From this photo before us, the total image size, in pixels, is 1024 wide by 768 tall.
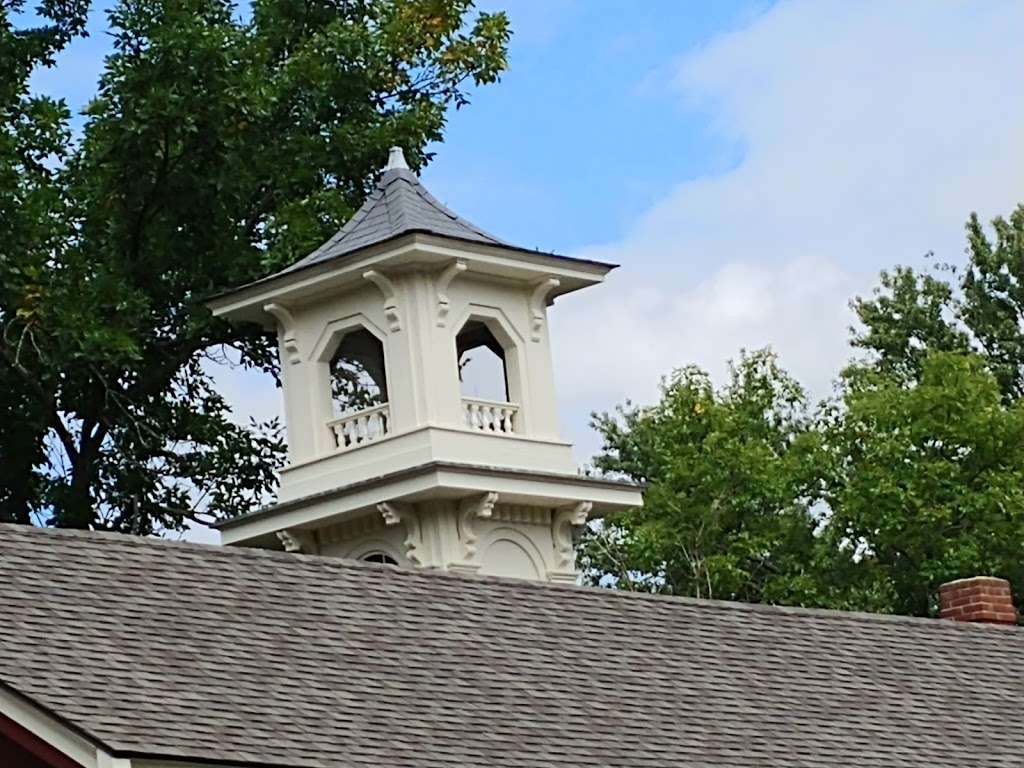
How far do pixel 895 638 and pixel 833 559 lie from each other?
85.1ft

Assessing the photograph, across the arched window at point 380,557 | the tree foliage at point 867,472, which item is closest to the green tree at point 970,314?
the tree foliage at point 867,472

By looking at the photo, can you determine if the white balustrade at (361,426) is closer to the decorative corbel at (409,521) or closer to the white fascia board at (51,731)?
the decorative corbel at (409,521)

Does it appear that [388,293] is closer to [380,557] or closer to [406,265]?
[406,265]

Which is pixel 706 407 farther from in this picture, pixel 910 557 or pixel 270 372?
pixel 270 372

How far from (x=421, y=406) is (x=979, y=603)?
7.97 meters

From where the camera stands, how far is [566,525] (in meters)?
33.0

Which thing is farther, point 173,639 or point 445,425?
point 445,425

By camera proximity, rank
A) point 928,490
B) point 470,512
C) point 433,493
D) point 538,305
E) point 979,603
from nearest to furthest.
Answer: point 979,603 → point 433,493 → point 470,512 → point 538,305 → point 928,490

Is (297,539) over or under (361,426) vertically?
under

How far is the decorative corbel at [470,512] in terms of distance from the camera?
31.7 meters

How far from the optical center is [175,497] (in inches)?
1572

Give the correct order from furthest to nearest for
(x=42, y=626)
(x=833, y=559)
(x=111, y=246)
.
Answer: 1. (x=833, y=559)
2. (x=111, y=246)
3. (x=42, y=626)

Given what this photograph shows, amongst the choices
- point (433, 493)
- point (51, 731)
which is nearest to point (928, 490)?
point (433, 493)

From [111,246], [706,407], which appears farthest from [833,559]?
[111,246]
